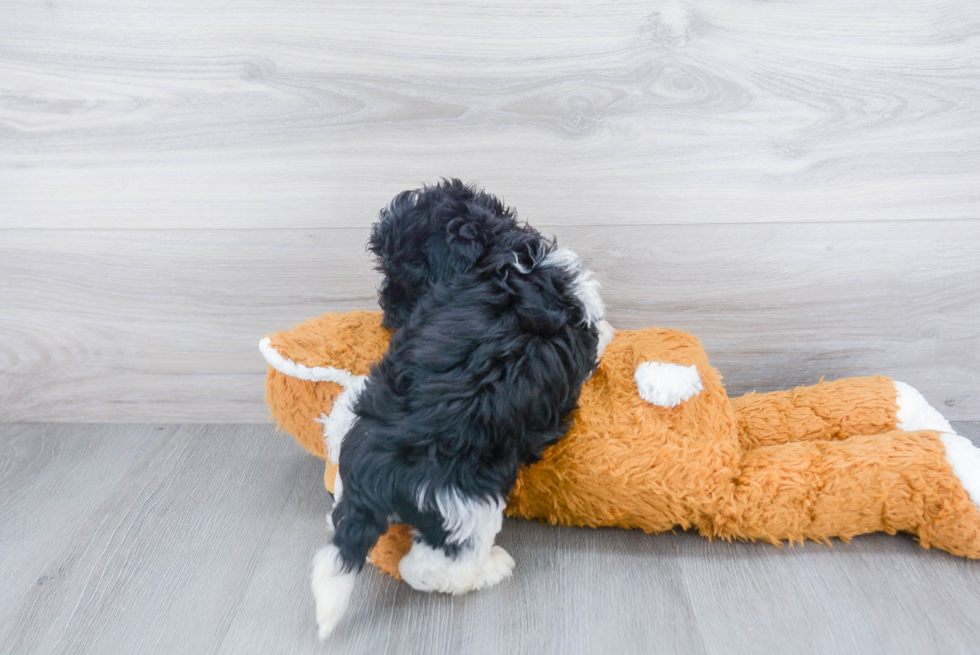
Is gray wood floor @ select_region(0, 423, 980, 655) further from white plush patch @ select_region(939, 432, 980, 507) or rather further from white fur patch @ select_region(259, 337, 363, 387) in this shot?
white fur patch @ select_region(259, 337, 363, 387)

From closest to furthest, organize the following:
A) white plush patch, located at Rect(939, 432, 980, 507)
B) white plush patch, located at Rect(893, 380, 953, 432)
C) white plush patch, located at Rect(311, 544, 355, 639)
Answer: white plush patch, located at Rect(311, 544, 355, 639)
white plush patch, located at Rect(939, 432, 980, 507)
white plush patch, located at Rect(893, 380, 953, 432)

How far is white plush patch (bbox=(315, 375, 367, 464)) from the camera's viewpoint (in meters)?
0.79

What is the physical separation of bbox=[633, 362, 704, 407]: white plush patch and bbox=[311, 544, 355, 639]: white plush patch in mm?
412

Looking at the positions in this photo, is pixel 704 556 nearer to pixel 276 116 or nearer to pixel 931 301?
pixel 931 301

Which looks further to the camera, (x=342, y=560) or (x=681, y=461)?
(x=681, y=461)

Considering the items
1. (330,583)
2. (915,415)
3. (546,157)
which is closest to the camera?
(330,583)

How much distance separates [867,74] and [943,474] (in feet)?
1.90

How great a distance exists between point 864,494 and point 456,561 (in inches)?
19.3

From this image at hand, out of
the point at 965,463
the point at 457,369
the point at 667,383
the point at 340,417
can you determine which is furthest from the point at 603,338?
the point at 965,463

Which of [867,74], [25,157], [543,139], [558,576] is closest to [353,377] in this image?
[558,576]

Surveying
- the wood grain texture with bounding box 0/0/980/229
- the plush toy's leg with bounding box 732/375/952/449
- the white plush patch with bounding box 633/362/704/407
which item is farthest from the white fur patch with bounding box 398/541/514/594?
the wood grain texture with bounding box 0/0/980/229

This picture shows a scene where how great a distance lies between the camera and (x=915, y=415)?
93 centimetres

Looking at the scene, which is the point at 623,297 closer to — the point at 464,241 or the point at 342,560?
the point at 464,241

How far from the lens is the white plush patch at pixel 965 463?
787 mm
